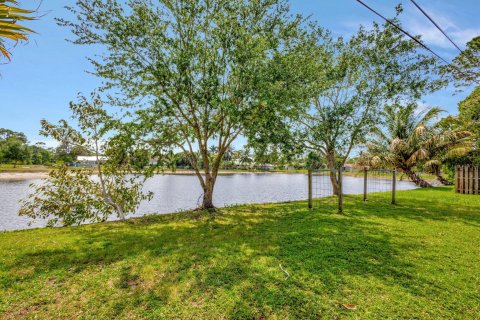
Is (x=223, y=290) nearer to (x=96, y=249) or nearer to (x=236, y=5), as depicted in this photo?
(x=96, y=249)

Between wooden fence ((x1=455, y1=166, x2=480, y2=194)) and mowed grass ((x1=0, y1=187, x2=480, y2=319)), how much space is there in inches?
342

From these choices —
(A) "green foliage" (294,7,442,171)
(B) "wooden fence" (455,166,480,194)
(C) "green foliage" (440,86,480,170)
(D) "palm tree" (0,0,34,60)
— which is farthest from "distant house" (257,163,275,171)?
(C) "green foliage" (440,86,480,170)

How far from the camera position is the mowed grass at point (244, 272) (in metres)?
2.76

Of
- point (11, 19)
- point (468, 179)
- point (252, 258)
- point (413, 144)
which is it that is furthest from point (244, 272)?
point (413, 144)

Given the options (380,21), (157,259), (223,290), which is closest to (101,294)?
(157,259)

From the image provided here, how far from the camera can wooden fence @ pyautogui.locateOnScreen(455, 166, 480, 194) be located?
12.7 metres

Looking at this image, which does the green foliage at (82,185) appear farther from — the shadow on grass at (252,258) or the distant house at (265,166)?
the distant house at (265,166)

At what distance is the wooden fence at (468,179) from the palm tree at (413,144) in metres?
4.39

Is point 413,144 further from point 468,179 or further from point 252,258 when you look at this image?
point 252,258

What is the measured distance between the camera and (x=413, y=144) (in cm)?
1830

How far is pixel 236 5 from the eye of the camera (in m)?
Result: 7.35

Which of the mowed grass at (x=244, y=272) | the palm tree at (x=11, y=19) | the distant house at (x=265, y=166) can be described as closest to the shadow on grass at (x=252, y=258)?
the mowed grass at (x=244, y=272)

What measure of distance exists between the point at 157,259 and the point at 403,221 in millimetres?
6293

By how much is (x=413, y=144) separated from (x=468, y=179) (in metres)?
5.86
